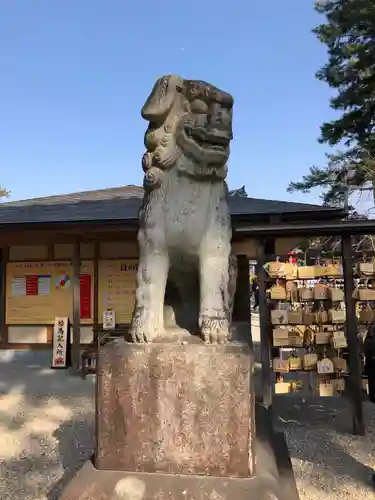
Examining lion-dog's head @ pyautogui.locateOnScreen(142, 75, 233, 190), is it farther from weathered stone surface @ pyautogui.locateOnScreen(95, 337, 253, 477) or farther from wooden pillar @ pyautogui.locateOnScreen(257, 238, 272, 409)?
wooden pillar @ pyautogui.locateOnScreen(257, 238, 272, 409)

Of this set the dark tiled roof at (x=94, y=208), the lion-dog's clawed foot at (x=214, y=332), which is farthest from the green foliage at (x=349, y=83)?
the lion-dog's clawed foot at (x=214, y=332)

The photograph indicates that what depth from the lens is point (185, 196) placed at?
2.53 m

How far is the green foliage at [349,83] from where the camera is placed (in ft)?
40.9

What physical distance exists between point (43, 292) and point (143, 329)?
22.2 ft

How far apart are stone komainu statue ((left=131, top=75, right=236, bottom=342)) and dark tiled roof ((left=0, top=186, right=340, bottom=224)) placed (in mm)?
4233

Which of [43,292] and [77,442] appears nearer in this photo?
[77,442]

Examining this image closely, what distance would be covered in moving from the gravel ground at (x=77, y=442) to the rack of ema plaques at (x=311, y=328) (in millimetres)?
497

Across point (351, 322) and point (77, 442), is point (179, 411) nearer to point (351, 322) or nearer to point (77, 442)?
point (77, 442)

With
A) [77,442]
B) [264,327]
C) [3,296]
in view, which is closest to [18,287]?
[3,296]

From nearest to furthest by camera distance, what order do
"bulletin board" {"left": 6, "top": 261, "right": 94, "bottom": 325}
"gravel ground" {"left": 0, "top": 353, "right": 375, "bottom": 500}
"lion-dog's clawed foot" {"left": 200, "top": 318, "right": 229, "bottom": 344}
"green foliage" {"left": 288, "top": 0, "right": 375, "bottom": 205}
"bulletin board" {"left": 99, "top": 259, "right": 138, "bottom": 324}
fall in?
1. "lion-dog's clawed foot" {"left": 200, "top": 318, "right": 229, "bottom": 344}
2. "gravel ground" {"left": 0, "top": 353, "right": 375, "bottom": 500}
3. "bulletin board" {"left": 99, "top": 259, "right": 138, "bottom": 324}
4. "bulletin board" {"left": 6, "top": 261, "right": 94, "bottom": 325}
5. "green foliage" {"left": 288, "top": 0, "right": 375, "bottom": 205}

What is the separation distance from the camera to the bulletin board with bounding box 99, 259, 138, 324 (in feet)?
27.2

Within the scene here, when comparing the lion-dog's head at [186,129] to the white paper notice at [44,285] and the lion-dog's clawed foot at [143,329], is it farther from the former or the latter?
the white paper notice at [44,285]

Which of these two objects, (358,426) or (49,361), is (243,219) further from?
(49,361)

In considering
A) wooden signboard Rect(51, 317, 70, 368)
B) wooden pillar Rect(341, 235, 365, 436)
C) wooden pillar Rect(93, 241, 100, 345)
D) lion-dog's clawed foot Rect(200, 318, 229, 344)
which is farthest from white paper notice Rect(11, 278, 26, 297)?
lion-dog's clawed foot Rect(200, 318, 229, 344)
